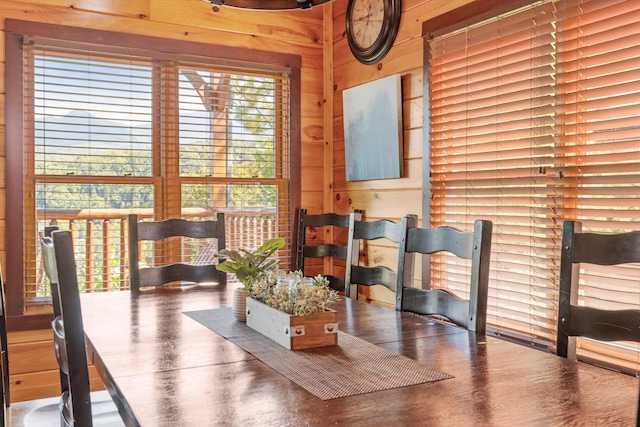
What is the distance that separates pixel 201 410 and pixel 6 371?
1282 millimetres

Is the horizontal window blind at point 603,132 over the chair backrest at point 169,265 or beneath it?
over

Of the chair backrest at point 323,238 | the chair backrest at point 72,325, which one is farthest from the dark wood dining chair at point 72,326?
the chair backrest at point 323,238

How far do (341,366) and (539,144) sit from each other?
1.47 metres

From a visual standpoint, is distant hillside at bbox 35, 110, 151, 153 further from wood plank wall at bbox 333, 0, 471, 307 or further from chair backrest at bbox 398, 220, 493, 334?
chair backrest at bbox 398, 220, 493, 334

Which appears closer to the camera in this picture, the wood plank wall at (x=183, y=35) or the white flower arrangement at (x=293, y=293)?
the white flower arrangement at (x=293, y=293)

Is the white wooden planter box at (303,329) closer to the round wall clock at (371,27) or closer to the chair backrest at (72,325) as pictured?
the chair backrest at (72,325)

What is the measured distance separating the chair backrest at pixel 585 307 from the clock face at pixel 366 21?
212 centimetres

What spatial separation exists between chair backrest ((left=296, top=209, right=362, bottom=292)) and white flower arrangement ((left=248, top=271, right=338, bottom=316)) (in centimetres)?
90

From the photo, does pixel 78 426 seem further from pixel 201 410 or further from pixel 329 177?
pixel 329 177

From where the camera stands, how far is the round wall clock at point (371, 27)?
10.7 ft

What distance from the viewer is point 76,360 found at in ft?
4.02

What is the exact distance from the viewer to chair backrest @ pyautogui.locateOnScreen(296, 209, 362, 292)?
2.87 metres

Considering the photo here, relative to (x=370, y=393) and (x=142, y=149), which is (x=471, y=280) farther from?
(x=142, y=149)

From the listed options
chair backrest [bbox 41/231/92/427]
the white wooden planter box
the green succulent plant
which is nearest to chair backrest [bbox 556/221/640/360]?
the white wooden planter box
